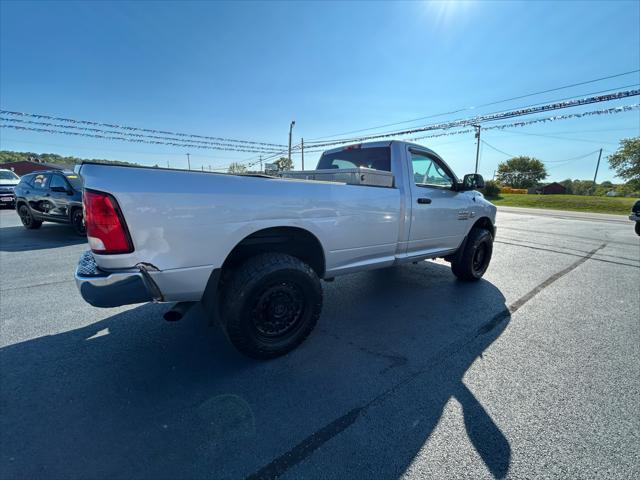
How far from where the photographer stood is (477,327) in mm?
3156

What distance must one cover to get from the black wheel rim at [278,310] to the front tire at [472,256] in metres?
2.99

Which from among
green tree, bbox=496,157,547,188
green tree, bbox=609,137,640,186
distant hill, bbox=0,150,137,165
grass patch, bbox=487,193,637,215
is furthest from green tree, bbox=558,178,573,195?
distant hill, bbox=0,150,137,165

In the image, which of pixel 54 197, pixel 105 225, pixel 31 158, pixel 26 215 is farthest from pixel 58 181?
pixel 31 158

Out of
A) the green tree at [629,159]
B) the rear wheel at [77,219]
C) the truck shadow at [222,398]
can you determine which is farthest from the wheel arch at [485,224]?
the green tree at [629,159]

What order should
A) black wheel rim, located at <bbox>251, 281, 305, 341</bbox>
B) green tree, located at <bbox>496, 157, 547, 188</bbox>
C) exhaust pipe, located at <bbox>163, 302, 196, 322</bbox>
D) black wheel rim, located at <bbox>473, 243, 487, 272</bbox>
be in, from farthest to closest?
1. green tree, located at <bbox>496, 157, 547, 188</bbox>
2. black wheel rim, located at <bbox>473, 243, 487, 272</bbox>
3. black wheel rim, located at <bbox>251, 281, 305, 341</bbox>
4. exhaust pipe, located at <bbox>163, 302, 196, 322</bbox>

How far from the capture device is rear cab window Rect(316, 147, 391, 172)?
372cm

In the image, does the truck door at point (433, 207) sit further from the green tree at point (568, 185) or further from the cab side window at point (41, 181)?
the green tree at point (568, 185)

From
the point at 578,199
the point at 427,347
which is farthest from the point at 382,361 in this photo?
the point at 578,199

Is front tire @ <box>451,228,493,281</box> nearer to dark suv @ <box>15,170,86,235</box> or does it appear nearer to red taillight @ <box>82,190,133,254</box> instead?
red taillight @ <box>82,190,133,254</box>

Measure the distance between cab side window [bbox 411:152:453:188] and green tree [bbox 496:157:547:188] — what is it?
86.7m

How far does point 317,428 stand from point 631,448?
1845 millimetres

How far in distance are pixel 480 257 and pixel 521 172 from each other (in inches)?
3557

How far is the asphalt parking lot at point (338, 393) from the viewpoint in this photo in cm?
161

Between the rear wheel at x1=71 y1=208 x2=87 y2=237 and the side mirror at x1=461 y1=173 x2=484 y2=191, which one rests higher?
the side mirror at x1=461 y1=173 x2=484 y2=191
